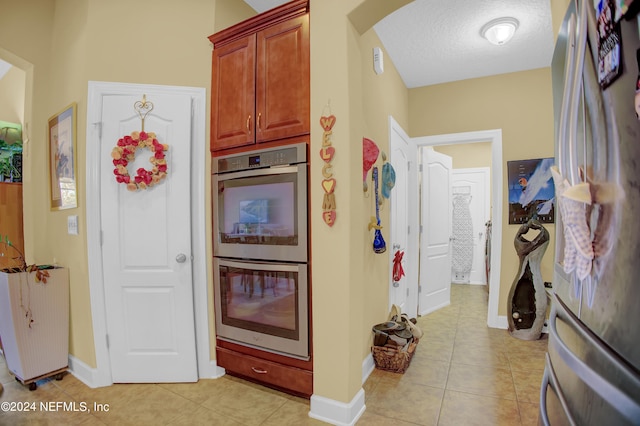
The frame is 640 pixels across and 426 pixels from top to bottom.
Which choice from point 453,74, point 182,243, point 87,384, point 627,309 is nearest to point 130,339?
point 87,384

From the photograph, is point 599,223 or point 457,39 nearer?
point 599,223

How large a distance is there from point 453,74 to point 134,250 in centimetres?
365

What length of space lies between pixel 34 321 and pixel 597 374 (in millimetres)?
3004

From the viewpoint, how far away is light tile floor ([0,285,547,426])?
1734 mm

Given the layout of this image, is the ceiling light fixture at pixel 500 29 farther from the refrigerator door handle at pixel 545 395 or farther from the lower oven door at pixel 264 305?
the refrigerator door handle at pixel 545 395

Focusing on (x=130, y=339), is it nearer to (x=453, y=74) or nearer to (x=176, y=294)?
(x=176, y=294)

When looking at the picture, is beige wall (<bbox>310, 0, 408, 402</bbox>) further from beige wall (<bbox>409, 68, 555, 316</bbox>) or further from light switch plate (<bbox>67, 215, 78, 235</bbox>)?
beige wall (<bbox>409, 68, 555, 316</bbox>)

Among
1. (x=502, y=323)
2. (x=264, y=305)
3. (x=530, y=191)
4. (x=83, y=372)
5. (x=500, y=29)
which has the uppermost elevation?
(x=500, y=29)

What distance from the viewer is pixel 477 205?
17.4ft

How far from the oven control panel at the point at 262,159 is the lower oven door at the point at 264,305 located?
654 mm

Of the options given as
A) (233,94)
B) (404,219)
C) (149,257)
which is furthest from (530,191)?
(149,257)

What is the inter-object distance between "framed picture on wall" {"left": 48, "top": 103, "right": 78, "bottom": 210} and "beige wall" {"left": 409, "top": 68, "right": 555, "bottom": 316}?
3605 millimetres

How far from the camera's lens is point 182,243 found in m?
2.11

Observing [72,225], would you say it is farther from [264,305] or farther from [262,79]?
[262,79]
